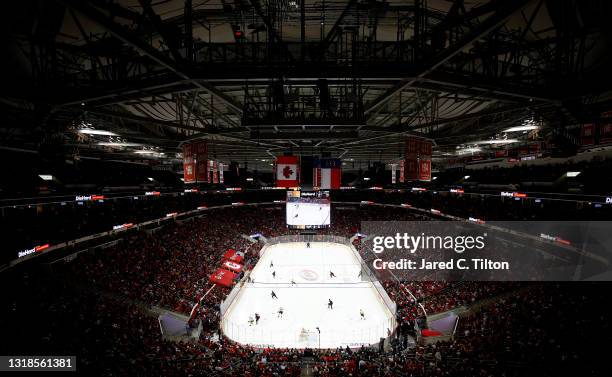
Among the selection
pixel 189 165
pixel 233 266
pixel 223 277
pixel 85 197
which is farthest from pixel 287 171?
pixel 85 197

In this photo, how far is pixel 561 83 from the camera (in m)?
7.69

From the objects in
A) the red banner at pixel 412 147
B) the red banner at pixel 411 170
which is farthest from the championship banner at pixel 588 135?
the red banner at pixel 411 170

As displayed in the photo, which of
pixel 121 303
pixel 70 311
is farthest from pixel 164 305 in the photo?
pixel 70 311

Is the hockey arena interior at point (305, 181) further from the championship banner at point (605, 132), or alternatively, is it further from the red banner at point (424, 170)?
the championship banner at point (605, 132)

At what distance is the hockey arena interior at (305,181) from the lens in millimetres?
8062

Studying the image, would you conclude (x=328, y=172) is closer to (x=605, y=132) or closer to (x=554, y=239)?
(x=605, y=132)

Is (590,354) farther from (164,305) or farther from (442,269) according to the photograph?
(164,305)

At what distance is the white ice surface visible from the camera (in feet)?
95.9

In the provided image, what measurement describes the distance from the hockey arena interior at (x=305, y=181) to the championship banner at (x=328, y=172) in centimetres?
13

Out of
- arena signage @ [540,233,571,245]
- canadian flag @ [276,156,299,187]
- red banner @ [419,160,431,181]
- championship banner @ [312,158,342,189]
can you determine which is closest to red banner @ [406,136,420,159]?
red banner @ [419,160,431,181]

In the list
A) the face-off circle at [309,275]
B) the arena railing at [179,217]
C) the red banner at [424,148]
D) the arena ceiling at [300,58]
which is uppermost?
the arena ceiling at [300,58]

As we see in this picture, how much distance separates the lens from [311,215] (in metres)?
29.3

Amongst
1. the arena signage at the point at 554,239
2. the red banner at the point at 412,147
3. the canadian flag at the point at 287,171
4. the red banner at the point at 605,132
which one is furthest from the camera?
the arena signage at the point at 554,239

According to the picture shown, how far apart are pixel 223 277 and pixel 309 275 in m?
6.85
